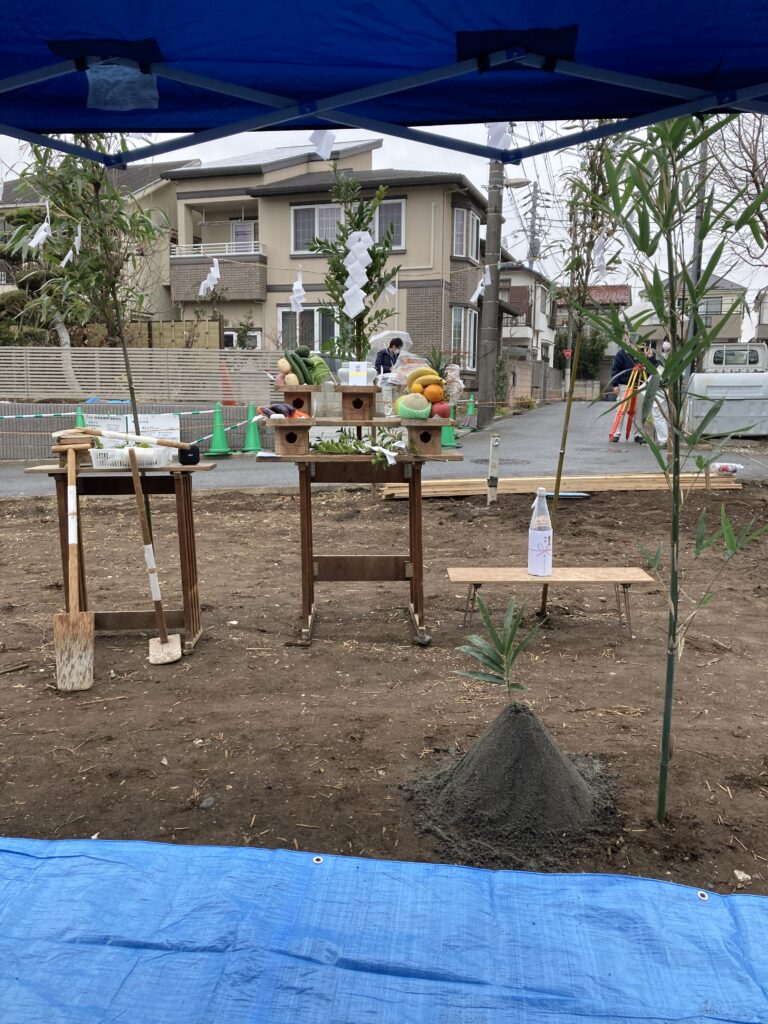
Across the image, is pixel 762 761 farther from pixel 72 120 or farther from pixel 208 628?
pixel 72 120

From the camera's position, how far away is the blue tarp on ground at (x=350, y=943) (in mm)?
1947

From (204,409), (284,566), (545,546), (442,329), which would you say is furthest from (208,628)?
(442,329)

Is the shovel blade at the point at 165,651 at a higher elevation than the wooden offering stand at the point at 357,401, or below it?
below

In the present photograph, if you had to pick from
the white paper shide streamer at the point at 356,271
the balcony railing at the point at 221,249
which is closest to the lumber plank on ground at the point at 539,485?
the white paper shide streamer at the point at 356,271

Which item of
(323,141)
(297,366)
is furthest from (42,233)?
(323,141)

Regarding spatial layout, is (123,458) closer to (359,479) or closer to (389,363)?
(359,479)

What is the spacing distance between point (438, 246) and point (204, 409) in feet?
36.0

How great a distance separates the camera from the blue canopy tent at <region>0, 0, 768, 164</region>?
2182mm

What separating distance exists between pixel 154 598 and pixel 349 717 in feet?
4.83

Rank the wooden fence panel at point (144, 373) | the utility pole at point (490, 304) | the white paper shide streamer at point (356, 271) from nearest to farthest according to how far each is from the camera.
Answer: the white paper shide streamer at point (356, 271)
the wooden fence panel at point (144, 373)
the utility pole at point (490, 304)

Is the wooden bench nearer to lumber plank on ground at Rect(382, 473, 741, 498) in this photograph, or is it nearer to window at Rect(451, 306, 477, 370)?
lumber plank on ground at Rect(382, 473, 741, 498)

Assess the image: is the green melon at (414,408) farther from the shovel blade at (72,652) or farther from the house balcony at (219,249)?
the house balcony at (219,249)

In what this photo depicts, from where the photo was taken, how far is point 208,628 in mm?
5180

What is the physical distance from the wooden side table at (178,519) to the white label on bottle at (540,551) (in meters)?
2.11
